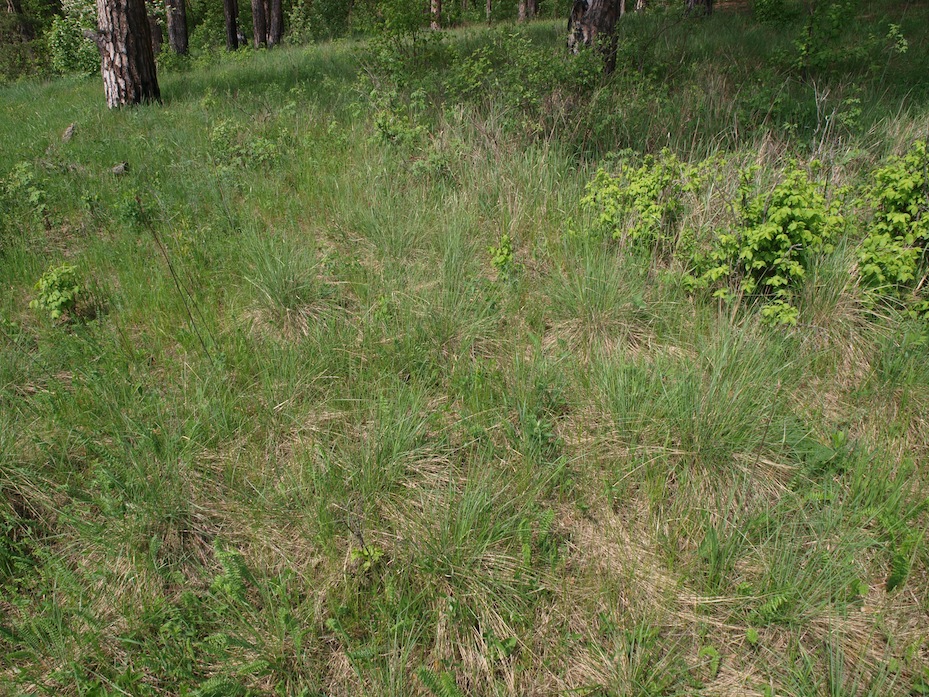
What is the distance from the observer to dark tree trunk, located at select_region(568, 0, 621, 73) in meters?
7.30

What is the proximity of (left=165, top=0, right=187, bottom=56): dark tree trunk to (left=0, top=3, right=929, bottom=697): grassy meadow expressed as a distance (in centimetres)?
1393

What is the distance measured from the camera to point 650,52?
323 inches

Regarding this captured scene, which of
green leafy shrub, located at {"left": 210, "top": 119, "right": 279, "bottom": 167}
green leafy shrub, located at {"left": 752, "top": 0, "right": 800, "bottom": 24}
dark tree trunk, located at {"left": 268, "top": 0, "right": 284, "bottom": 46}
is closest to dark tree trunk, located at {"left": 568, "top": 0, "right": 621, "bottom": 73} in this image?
green leafy shrub, located at {"left": 752, "top": 0, "right": 800, "bottom": 24}

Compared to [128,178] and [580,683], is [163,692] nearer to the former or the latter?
[580,683]

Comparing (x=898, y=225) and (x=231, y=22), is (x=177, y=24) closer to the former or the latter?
(x=231, y=22)

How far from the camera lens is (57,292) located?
3.46 meters

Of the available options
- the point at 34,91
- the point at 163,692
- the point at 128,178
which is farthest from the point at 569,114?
the point at 34,91

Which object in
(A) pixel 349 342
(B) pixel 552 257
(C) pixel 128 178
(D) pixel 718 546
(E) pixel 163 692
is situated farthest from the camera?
(C) pixel 128 178

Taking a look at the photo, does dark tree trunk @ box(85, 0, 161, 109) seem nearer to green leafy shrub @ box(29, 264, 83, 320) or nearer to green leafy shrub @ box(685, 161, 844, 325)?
green leafy shrub @ box(29, 264, 83, 320)

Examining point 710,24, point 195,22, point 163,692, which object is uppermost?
point 195,22

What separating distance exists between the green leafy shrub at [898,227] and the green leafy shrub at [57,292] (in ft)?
15.1

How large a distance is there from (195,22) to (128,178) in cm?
3354

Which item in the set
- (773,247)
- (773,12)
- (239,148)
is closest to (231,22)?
(773,12)

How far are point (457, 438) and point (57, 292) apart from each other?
102 inches
